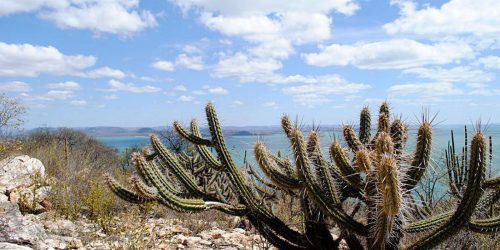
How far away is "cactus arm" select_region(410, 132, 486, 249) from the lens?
3.33m

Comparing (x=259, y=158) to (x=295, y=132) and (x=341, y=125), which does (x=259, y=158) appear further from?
(x=341, y=125)

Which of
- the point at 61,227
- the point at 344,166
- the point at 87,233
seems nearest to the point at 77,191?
the point at 61,227

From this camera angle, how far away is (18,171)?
10250 mm

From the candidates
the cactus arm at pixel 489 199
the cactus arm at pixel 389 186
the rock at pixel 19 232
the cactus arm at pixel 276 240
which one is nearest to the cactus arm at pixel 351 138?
the cactus arm at pixel 276 240

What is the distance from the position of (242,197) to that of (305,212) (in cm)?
54

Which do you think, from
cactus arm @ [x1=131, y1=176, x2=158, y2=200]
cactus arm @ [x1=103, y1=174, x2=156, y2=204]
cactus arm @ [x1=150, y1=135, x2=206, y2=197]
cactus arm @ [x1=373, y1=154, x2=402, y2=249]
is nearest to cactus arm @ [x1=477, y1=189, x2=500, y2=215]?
cactus arm @ [x1=373, y1=154, x2=402, y2=249]

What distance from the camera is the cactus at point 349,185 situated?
11.0 feet

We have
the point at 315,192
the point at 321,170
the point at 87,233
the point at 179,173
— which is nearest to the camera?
A: the point at 315,192

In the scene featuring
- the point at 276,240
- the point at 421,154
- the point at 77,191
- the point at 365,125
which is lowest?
the point at 77,191

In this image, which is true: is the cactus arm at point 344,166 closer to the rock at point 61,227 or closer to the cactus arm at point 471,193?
the cactus arm at point 471,193

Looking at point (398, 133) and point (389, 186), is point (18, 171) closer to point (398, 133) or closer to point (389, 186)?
point (398, 133)

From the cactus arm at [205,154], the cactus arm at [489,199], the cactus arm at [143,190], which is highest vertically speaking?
the cactus arm at [205,154]

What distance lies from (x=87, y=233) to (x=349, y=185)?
4.00 meters

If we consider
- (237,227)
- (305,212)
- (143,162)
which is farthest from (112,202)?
(305,212)
